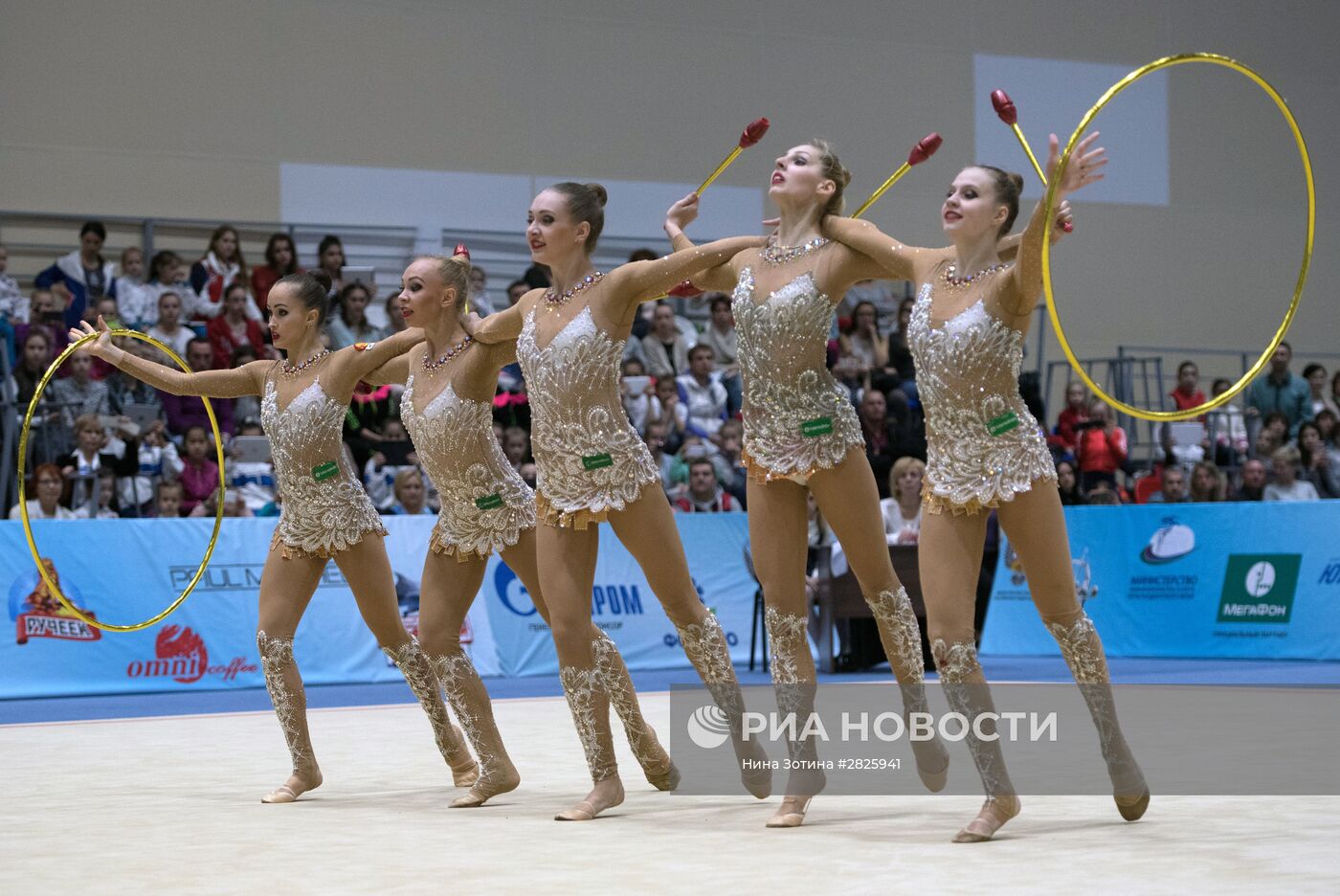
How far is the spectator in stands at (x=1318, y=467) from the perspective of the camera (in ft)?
44.5

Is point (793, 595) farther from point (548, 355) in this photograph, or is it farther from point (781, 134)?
point (781, 134)

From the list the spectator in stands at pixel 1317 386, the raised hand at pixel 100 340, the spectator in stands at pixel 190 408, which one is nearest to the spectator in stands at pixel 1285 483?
the spectator in stands at pixel 1317 386

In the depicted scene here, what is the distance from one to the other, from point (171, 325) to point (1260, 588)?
8.04 m

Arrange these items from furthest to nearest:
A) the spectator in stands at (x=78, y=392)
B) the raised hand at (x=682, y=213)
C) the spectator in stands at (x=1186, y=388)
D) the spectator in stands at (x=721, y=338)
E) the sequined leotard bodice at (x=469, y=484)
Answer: the spectator in stands at (x=1186, y=388) < the spectator in stands at (x=721, y=338) < the spectator in stands at (x=78, y=392) < the sequined leotard bodice at (x=469, y=484) < the raised hand at (x=682, y=213)

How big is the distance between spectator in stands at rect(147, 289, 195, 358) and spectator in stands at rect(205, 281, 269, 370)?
19 cm

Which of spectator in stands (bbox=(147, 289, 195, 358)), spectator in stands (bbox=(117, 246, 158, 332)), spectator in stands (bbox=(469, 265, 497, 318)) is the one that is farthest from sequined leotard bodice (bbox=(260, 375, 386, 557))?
spectator in stands (bbox=(469, 265, 497, 318))

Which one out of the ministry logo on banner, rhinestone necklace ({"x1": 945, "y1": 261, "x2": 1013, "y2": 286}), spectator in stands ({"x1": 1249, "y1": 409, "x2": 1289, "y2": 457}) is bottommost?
the ministry logo on banner

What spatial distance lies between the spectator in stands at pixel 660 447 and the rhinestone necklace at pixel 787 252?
275 inches

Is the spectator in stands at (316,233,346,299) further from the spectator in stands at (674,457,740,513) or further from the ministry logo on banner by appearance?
the ministry logo on banner

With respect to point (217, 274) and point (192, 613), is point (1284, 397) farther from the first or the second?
point (192, 613)

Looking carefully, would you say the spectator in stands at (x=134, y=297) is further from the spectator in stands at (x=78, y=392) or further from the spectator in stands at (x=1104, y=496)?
the spectator in stands at (x=1104, y=496)

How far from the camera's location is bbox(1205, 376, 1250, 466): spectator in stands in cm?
1472

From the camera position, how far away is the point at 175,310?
38.5 feet

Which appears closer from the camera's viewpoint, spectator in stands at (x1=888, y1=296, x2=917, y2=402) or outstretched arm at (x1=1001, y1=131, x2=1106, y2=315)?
outstretched arm at (x1=1001, y1=131, x2=1106, y2=315)
